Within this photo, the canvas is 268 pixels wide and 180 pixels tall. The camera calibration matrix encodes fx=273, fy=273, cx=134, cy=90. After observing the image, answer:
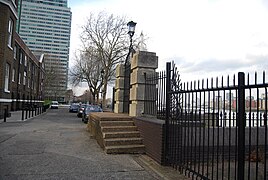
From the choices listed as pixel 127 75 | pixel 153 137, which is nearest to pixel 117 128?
pixel 153 137

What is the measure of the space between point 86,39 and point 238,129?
38.3 metres

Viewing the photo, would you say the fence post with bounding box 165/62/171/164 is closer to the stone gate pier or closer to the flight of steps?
the flight of steps

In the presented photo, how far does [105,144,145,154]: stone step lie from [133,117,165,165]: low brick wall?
21 centimetres

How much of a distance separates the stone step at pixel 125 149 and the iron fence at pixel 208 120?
3.69 ft

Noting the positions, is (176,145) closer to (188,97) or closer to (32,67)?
(188,97)

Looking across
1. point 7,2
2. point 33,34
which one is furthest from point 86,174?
point 33,34

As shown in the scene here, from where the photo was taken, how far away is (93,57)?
4128 centimetres

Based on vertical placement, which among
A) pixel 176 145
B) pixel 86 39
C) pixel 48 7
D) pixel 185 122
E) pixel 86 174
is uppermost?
pixel 48 7

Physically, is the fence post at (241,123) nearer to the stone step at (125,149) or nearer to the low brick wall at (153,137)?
the low brick wall at (153,137)

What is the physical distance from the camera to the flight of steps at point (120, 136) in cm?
796

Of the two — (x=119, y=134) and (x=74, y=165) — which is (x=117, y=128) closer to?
(x=119, y=134)

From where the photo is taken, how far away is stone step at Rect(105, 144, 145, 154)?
7861 mm

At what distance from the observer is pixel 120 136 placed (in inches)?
337

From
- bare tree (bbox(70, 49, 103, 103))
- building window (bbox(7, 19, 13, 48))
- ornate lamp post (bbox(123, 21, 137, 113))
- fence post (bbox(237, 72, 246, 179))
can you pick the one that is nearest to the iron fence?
fence post (bbox(237, 72, 246, 179))
